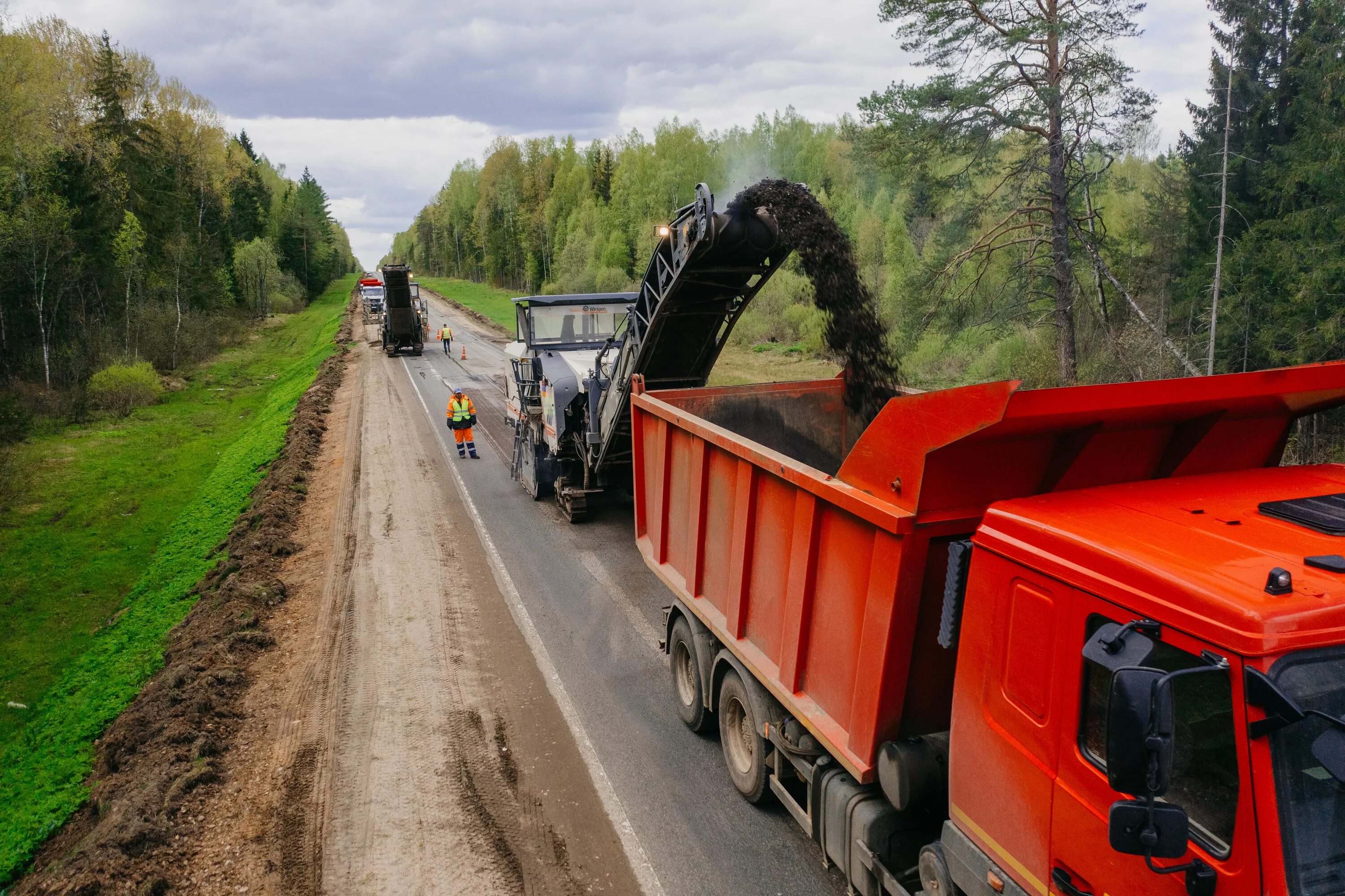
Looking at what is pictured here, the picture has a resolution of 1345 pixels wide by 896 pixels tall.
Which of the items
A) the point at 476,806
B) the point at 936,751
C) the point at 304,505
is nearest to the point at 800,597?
the point at 936,751

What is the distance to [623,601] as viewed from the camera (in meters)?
8.98

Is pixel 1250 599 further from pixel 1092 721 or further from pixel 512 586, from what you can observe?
pixel 512 586

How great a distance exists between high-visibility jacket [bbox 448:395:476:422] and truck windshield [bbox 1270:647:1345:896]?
14.7m

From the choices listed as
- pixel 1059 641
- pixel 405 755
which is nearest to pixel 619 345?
pixel 405 755

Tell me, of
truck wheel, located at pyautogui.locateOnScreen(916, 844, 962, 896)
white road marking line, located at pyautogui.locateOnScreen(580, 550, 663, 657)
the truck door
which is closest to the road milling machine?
white road marking line, located at pyautogui.locateOnScreen(580, 550, 663, 657)

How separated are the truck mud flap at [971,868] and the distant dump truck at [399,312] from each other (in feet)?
110

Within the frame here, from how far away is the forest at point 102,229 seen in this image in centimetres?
2269

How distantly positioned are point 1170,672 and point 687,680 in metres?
4.54

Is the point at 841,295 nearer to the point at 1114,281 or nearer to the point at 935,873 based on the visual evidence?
the point at 935,873

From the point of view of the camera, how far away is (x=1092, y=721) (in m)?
2.63

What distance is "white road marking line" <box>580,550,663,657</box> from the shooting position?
803 cm

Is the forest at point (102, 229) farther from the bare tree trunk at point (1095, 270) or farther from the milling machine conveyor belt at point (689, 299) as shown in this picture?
the bare tree trunk at point (1095, 270)

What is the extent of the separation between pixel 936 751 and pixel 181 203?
4520 centimetres

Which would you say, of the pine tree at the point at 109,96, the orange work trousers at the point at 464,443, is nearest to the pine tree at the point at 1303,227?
the orange work trousers at the point at 464,443
